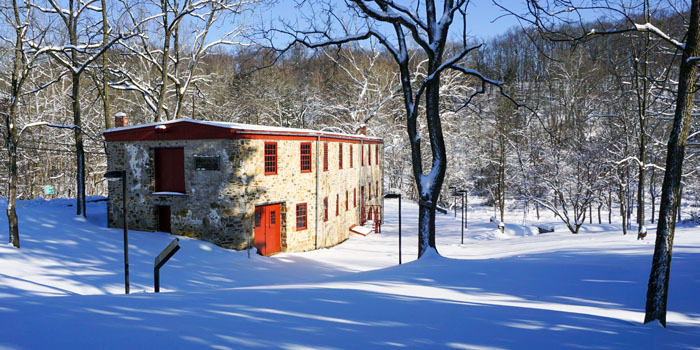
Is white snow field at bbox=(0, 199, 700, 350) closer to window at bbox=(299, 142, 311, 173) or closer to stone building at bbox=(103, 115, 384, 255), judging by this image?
stone building at bbox=(103, 115, 384, 255)

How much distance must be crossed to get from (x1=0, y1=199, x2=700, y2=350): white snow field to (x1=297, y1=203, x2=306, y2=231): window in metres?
4.52

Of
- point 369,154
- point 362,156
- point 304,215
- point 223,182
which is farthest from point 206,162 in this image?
point 369,154

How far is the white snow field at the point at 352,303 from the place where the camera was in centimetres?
408

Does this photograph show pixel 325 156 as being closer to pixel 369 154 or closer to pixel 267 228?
pixel 267 228

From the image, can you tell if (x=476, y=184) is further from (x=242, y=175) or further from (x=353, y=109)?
(x=242, y=175)

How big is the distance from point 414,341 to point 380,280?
4335mm

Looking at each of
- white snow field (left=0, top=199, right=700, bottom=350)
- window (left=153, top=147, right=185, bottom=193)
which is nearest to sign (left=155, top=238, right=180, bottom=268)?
white snow field (left=0, top=199, right=700, bottom=350)

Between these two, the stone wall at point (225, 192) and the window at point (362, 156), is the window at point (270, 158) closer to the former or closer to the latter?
the stone wall at point (225, 192)

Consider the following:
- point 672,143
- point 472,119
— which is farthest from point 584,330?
point 472,119

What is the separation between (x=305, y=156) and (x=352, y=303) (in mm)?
14151

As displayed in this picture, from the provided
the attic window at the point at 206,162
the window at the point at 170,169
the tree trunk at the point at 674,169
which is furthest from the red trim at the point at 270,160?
the tree trunk at the point at 674,169

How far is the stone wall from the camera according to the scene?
1647 cm

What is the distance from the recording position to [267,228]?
58.9ft

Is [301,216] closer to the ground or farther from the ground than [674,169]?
closer to the ground
